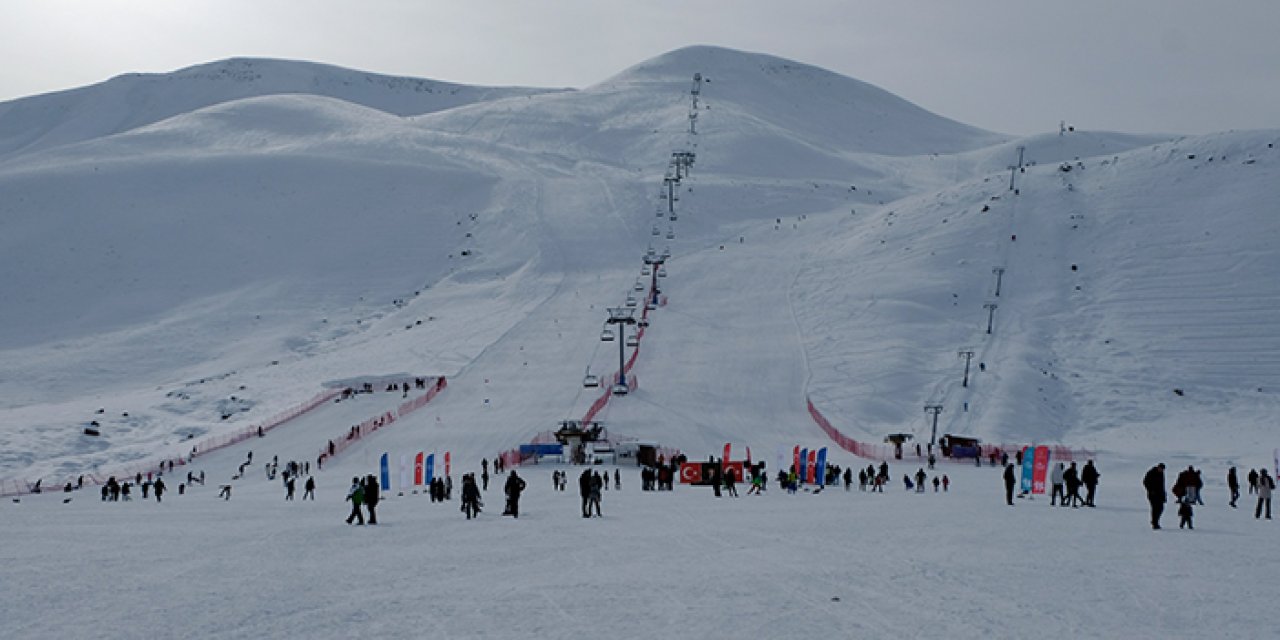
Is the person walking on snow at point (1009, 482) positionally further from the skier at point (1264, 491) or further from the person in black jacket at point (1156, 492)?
the person in black jacket at point (1156, 492)

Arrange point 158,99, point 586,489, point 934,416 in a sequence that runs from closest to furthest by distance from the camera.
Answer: point 586,489
point 934,416
point 158,99

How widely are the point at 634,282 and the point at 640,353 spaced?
50.7 feet

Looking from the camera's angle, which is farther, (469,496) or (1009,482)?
(1009,482)

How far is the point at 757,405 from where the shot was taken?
169 ft

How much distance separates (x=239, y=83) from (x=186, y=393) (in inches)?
5891

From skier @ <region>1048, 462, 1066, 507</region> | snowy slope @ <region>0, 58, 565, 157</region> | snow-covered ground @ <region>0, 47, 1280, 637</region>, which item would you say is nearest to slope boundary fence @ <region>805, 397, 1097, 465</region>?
snow-covered ground @ <region>0, 47, 1280, 637</region>

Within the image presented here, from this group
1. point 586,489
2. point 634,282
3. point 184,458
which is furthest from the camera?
point 634,282

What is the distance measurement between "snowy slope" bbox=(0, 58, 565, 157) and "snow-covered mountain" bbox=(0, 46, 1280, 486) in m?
50.6

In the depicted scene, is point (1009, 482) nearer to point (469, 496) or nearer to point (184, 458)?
point (469, 496)

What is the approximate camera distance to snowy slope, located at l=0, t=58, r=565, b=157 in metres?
172

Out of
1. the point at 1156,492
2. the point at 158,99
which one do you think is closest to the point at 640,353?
the point at 1156,492

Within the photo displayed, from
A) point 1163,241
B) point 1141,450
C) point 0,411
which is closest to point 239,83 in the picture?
point 0,411

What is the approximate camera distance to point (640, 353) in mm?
59719

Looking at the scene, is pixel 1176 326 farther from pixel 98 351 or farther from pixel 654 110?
pixel 654 110
